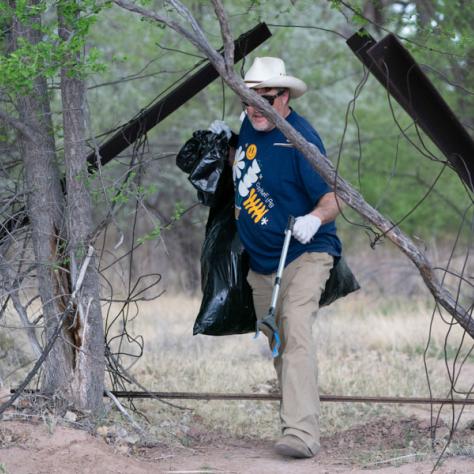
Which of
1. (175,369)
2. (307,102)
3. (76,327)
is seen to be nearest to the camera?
(76,327)

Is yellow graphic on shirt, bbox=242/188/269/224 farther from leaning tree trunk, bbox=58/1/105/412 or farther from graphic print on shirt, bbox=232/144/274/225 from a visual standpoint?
leaning tree trunk, bbox=58/1/105/412

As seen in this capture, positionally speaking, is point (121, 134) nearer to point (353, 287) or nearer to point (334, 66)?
point (353, 287)

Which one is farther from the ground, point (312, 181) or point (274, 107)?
point (274, 107)

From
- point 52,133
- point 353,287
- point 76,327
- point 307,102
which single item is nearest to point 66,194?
point 52,133

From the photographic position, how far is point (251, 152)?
5945 millimetres

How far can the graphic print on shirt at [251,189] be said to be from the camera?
5855 mm

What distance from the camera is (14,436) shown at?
5281 millimetres

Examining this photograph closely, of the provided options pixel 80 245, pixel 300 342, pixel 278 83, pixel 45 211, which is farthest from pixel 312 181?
pixel 45 211

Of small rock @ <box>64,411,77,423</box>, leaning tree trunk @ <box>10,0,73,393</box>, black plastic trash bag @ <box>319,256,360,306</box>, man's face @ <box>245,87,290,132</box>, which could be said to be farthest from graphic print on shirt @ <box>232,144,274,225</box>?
small rock @ <box>64,411,77,423</box>

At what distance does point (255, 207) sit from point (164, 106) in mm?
991

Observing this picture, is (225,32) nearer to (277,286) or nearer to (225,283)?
(277,286)

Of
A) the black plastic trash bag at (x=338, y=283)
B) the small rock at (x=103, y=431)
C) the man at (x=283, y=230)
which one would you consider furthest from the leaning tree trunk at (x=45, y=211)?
the black plastic trash bag at (x=338, y=283)

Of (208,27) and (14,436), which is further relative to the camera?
(208,27)

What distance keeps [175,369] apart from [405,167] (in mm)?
9694
